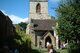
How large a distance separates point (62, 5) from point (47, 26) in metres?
38.7

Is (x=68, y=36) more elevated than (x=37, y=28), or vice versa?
(x=68, y=36)

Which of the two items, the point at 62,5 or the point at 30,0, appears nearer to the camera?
the point at 62,5

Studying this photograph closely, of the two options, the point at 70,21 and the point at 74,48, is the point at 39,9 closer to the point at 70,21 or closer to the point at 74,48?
the point at 70,21

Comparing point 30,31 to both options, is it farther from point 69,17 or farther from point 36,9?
point 69,17

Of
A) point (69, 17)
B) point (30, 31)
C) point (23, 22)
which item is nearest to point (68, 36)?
point (69, 17)

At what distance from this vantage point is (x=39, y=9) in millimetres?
96188

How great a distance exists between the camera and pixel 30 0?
3775 inches

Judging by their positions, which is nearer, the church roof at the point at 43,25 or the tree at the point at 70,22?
the tree at the point at 70,22

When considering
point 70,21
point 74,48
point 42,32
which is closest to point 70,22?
point 70,21

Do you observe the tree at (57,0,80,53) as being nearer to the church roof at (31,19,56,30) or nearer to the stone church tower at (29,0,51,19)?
the church roof at (31,19,56,30)

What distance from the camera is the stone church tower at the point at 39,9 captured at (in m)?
93.9

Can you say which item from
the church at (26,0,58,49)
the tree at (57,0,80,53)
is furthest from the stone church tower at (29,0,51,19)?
the tree at (57,0,80,53)

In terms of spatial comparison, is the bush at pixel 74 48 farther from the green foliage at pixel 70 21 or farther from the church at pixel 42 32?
the church at pixel 42 32

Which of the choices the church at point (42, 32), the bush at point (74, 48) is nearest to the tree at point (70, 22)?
the bush at point (74, 48)
